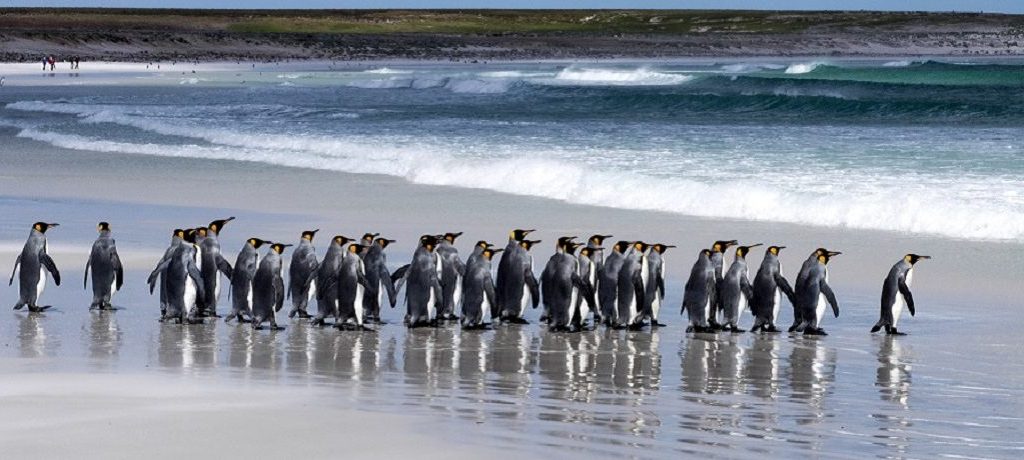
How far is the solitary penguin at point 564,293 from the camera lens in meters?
8.99

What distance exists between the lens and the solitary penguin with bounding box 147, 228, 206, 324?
9.02 metres

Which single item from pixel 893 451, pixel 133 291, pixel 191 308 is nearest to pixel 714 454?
pixel 893 451

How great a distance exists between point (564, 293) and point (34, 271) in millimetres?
2842

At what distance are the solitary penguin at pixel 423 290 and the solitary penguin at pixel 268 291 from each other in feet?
2.15

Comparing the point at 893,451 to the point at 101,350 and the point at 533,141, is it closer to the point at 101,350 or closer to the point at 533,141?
the point at 101,350

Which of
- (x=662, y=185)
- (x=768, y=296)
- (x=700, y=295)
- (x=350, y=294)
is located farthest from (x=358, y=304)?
(x=662, y=185)

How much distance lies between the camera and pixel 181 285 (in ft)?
29.8

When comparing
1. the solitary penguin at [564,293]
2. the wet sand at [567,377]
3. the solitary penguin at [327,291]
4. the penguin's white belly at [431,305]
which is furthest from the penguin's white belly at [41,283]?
the solitary penguin at [564,293]

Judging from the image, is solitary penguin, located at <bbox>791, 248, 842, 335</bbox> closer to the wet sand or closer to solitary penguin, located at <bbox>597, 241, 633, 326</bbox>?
the wet sand

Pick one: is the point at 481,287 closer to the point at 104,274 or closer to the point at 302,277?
the point at 302,277

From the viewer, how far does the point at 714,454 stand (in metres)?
5.91

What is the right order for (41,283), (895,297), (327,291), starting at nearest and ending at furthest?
1. (895,297)
2. (327,291)
3. (41,283)

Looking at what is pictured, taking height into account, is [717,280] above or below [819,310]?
above

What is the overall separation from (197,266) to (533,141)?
44.8 ft
